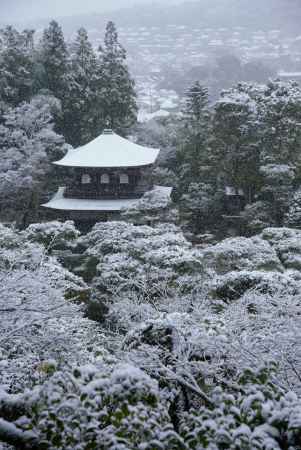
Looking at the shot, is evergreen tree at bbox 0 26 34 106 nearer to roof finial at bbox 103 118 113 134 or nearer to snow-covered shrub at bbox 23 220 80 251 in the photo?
roof finial at bbox 103 118 113 134

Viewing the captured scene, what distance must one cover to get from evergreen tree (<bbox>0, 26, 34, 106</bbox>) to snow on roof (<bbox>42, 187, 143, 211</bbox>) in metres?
9.00

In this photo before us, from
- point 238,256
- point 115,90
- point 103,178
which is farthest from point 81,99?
point 238,256

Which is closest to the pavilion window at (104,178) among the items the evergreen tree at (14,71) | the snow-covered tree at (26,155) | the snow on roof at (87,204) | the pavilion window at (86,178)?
the pavilion window at (86,178)

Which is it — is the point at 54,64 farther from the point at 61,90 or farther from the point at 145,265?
the point at 145,265

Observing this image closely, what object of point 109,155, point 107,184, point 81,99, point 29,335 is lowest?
point 107,184

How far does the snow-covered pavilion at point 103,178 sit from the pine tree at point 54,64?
7356 millimetres

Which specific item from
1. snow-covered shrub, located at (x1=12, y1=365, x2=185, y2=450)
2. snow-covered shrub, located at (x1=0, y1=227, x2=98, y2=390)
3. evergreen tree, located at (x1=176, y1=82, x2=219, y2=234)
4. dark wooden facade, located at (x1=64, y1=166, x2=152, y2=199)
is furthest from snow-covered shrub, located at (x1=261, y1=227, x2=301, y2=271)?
snow-covered shrub, located at (x1=12, y1=365, x2=185, y2=450)

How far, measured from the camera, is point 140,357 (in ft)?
18.3

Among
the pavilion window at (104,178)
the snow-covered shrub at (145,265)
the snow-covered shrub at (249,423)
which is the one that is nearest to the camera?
the snow-covered shrub at (249,423)

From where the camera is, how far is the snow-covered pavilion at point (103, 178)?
23.8 metres

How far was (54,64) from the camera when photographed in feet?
101

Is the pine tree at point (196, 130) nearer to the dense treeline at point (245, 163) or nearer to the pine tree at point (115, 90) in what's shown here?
the dense treeline at point (245, 163)

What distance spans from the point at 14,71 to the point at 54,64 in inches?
105

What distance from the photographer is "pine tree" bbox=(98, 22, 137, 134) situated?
30.2 metres
